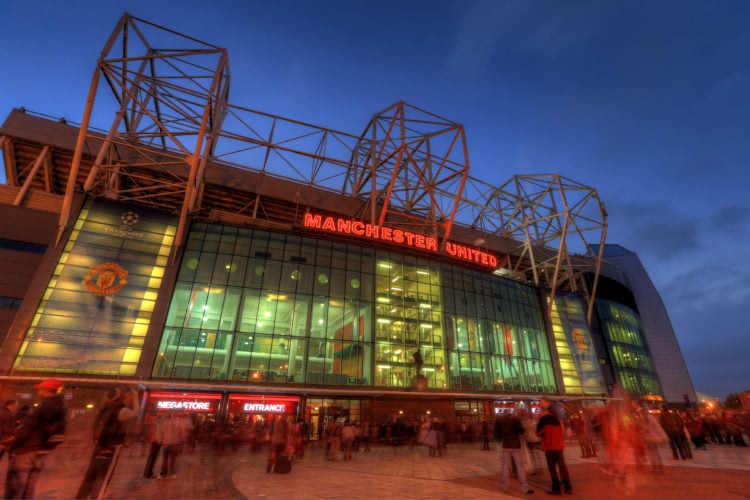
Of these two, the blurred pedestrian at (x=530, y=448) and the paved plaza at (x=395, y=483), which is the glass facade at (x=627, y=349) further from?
the blurred pedestrian at (x=530, y=448)

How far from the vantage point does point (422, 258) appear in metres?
35.7

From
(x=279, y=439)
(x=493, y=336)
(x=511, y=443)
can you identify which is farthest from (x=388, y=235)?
(x=511, y=443)

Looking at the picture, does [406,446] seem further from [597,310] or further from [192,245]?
[597,310]

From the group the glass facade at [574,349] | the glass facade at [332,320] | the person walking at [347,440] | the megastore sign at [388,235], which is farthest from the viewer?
the glass facade at [574,349]

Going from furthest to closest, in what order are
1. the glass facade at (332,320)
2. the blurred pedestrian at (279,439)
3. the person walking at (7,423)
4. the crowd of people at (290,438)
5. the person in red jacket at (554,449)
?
the glass facade at (332,320)
the blurred pedestrian at (279,439)
the person walking at (7,423)
the person in red jacket at (554,449)
the crowd of people at (290,438)

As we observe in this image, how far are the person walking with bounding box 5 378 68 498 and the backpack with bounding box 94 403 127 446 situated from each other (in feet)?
2.32

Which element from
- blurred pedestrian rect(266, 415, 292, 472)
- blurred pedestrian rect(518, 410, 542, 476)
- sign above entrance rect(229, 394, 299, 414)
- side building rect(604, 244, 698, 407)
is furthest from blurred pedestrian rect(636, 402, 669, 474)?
side building rect(604, 244, 698, 407)

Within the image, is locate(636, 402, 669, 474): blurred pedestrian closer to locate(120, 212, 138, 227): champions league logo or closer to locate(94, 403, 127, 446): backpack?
locate(94, 403, 127, 446): backpack

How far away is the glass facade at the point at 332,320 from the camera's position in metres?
25.8

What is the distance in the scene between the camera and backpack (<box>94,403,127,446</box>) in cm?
604

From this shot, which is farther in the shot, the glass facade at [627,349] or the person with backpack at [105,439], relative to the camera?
the glass facade at [627,349]

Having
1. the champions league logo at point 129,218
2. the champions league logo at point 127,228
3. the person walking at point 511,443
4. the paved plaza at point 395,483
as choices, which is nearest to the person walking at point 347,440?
the paved plaza at point 395,483

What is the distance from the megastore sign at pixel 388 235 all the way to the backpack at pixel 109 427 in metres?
23.4

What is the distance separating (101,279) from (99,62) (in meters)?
14.3
